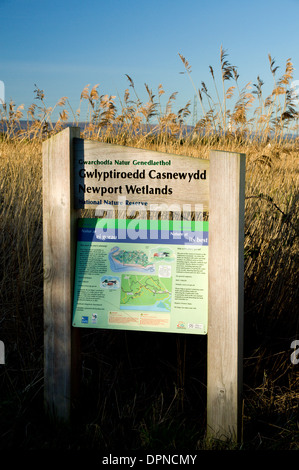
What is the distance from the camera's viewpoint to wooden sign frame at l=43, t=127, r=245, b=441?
2361 mm

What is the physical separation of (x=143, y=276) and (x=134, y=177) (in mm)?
531

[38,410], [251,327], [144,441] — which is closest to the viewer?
[144,441]

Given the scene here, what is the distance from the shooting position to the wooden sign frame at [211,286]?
2361 mm

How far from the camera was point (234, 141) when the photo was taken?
6.42 m

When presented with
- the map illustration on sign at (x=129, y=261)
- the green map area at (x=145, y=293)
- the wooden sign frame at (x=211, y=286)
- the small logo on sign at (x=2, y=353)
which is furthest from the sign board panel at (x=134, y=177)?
the small logo on sign at (x=2, y=353)

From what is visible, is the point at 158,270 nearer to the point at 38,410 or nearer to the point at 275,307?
the point at 38,410

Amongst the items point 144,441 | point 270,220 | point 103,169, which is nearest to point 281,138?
point 270,220

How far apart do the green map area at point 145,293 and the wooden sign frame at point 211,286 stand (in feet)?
0.78

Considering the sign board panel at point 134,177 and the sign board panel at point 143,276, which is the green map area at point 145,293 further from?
the sign board panel at point 134,177

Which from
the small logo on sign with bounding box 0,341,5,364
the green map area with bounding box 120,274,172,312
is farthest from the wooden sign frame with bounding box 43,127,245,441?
the small logo on sign with bounding box 0,341,5,364

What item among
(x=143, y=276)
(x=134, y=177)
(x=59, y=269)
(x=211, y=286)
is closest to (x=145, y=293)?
(x=143, y=276)

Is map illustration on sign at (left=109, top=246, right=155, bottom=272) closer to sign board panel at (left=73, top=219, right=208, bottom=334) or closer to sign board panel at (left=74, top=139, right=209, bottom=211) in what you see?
sign board panel at (left=73, top=219, right=208, bottom=334)

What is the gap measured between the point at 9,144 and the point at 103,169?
13.3 feet

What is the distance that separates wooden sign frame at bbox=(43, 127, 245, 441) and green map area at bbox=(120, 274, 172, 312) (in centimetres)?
24
